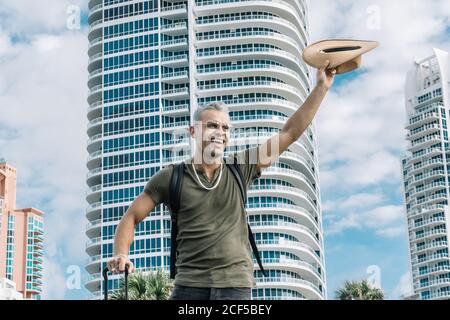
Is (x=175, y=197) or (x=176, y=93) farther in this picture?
(x=176, y=93)

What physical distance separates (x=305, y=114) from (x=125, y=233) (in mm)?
1180

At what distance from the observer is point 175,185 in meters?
4.80

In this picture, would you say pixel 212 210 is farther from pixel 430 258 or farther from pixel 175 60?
pixel 430 258

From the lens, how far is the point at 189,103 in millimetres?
119250

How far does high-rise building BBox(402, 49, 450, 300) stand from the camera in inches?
5773

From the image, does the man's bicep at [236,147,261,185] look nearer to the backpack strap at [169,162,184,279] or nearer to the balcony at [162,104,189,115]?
the backpack strap at [169,162,184,279]

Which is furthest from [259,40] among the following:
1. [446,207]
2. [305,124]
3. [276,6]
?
[305,124]

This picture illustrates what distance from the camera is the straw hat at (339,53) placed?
14.9 ft

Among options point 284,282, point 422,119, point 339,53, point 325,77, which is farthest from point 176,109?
point 339,53

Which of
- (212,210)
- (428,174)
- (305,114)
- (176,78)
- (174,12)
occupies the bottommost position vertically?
(212,210)

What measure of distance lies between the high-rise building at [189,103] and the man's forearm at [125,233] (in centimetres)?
10498

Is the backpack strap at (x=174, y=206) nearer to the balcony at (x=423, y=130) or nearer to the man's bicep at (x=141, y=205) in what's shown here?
the man's bicep at (x=141, y=205)

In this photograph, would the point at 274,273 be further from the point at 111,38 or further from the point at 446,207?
the point at 446,207

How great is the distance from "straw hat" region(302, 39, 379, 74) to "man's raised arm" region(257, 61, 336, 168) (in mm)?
181
